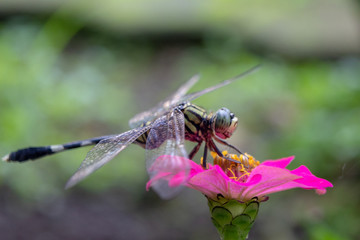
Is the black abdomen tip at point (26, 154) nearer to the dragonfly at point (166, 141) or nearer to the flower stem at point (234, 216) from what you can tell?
the dragonfly at point (166, 141)

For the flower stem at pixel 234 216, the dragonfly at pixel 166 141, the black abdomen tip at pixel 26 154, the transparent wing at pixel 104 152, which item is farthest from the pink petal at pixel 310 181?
the black abdomen tip at pixel 26 154

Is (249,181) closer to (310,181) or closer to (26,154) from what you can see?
(310,181)

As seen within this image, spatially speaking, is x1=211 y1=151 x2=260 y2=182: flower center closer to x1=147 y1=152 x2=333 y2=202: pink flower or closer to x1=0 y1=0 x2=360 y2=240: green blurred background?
x1=147 y1=152 x2=333 y2=202: pink flower

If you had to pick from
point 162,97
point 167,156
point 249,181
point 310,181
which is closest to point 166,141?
point 167,156

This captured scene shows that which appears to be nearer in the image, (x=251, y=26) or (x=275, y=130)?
(x=275, y=130)

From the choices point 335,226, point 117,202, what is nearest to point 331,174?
point 335,226

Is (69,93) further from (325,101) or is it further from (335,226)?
(335,226)
